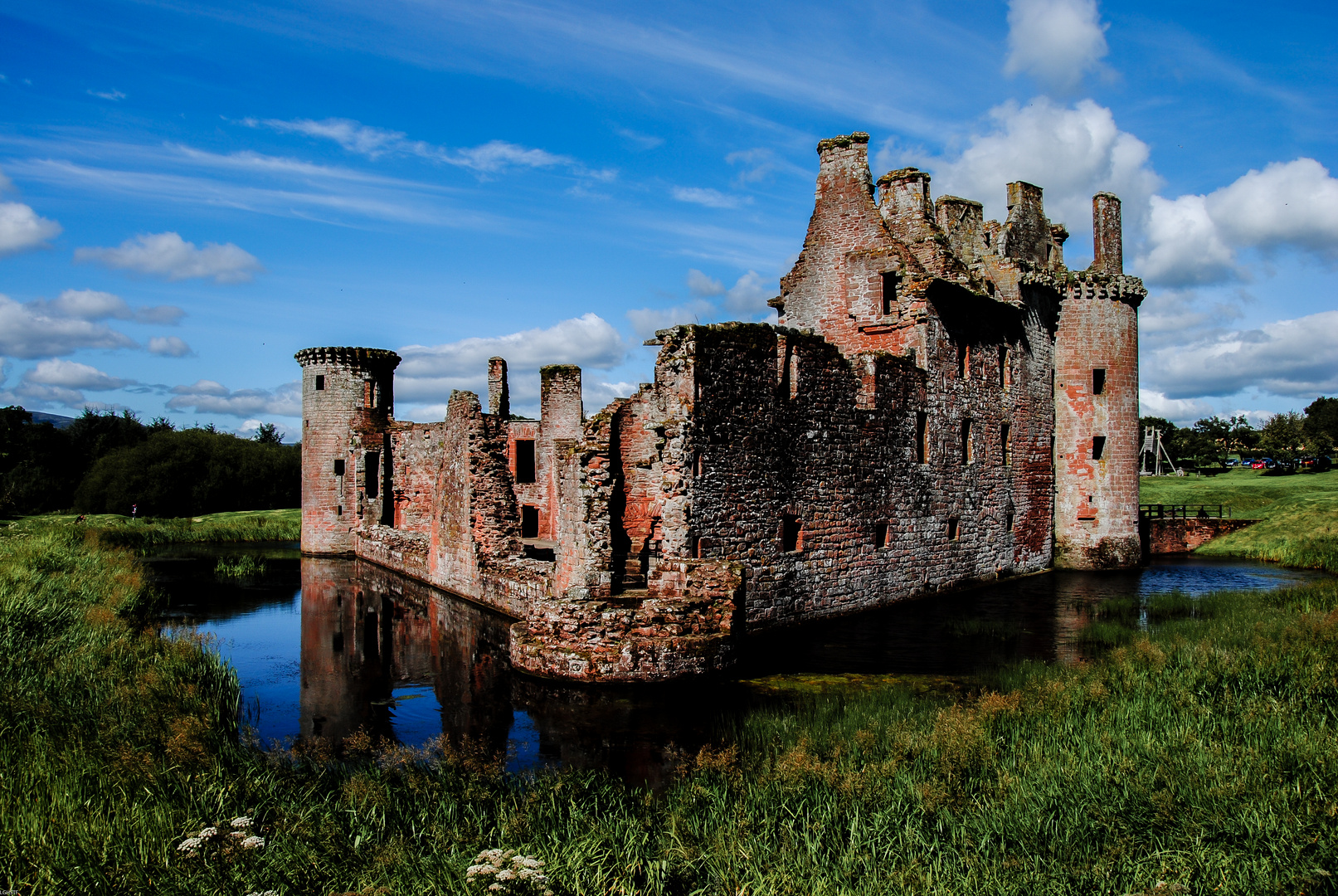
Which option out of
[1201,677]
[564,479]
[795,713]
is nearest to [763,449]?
[564,479]

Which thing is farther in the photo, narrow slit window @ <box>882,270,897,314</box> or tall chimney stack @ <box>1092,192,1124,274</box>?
tall chimney stack @ <box>1092,192,1124,274</box>

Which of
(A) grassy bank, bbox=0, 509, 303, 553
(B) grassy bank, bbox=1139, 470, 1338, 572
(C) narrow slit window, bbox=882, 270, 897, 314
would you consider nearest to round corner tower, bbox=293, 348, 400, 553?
(A) grassy bank, bbox=0, 509, 303, 553

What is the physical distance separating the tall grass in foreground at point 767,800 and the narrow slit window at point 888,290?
12.0 meters

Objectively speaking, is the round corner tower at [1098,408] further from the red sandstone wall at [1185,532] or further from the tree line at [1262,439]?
the tree line at [1262,439]

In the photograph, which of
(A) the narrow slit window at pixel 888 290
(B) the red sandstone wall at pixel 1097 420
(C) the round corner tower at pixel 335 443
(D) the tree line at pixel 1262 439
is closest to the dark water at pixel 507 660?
(B) the red sandstone wall at pixel 1097 420

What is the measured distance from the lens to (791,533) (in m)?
15.1

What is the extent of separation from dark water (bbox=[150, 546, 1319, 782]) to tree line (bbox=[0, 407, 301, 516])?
92.6ft

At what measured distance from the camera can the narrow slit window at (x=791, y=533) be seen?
14773 mm

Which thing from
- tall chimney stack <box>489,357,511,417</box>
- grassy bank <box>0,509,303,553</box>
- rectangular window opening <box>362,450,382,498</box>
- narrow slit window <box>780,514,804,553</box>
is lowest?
grassy bank <box>0,509,303,553</box>

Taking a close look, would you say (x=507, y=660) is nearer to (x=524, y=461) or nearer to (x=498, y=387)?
(x=498, y=387)

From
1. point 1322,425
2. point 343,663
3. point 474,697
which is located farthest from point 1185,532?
point 1322,425

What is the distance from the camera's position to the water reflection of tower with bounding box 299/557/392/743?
9.81 m

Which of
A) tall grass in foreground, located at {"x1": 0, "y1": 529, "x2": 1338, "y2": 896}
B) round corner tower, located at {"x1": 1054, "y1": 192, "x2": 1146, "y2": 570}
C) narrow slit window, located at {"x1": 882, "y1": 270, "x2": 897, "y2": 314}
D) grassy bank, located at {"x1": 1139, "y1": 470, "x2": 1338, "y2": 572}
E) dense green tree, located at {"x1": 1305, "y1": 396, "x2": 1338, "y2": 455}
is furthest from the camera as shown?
dense green tree, located at {"x1": 1305, "y1": 396, "x2": 1338, "y2": 455}

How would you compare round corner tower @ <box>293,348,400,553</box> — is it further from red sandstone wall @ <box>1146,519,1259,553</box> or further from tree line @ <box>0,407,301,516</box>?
red sandstone wall @ <box>1146,519,1259,553</box>
